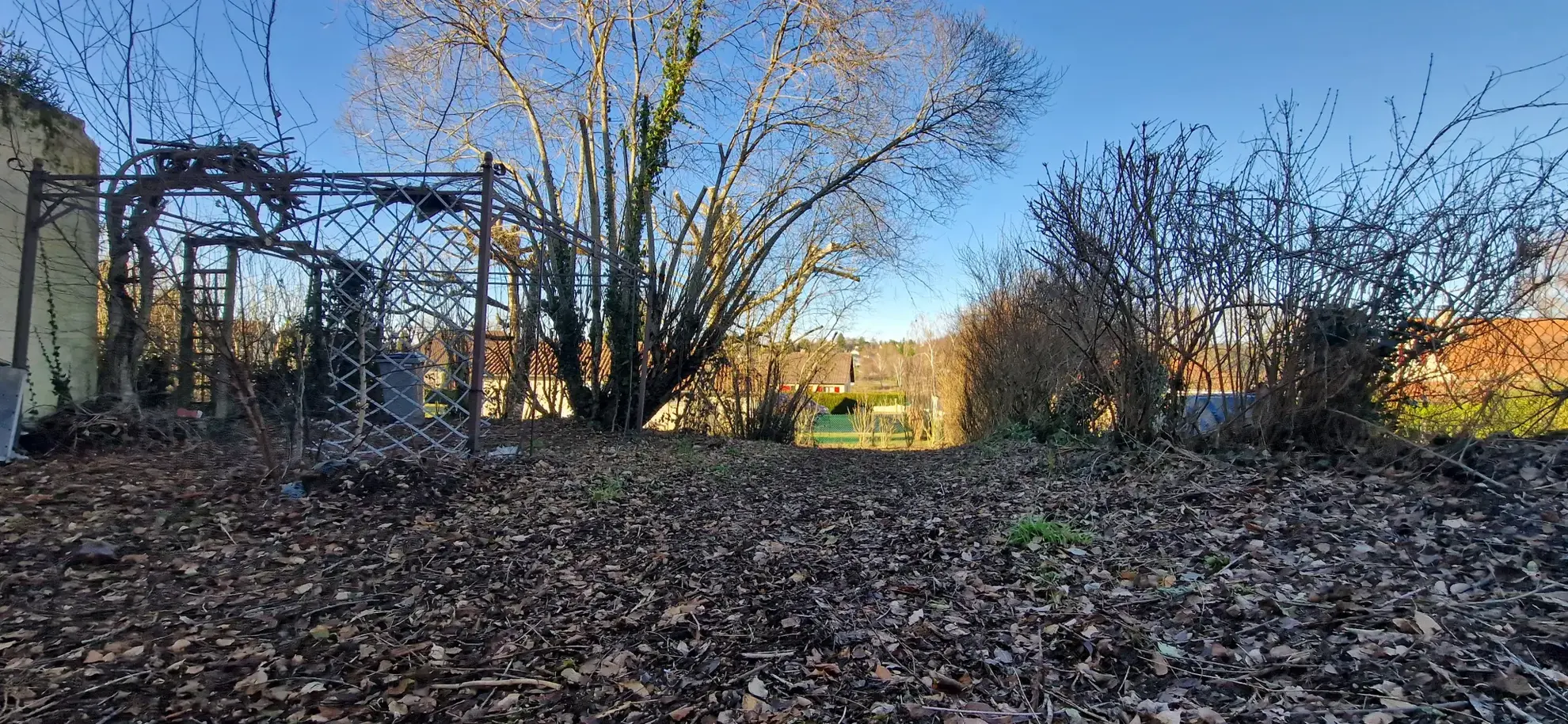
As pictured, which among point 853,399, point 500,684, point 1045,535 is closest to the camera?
point 500,684

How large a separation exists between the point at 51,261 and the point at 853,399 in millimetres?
13302

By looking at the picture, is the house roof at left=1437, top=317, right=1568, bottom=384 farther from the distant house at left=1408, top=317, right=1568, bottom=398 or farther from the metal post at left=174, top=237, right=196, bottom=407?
the metal post at left=174, top=237, right=196, bottom=407

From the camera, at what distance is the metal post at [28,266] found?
5359 millimetres

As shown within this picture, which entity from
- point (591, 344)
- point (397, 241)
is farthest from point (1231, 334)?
point (591, 344)

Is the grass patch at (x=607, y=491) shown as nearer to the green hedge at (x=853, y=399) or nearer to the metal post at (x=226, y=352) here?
the metal post at (x=226, y=352)

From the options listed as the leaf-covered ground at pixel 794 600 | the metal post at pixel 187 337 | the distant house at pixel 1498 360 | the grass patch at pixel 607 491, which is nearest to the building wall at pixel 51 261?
the metal post at pixel 187 337

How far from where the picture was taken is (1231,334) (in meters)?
5.03

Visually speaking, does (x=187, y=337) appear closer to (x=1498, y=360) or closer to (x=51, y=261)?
(x=51, y=261)

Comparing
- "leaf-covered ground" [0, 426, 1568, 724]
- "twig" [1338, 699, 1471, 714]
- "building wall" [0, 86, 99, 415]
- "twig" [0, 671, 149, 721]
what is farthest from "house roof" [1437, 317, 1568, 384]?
"building wall" [0, 86, 99, 415]

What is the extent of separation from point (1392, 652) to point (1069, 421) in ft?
20.2

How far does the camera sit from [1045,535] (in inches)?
145

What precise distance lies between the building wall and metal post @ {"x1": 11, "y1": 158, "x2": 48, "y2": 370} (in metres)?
0.12

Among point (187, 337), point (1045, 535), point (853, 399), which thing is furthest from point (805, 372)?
point (1045, 535)

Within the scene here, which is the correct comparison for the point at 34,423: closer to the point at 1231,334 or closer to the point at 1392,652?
the point at 1392,652
